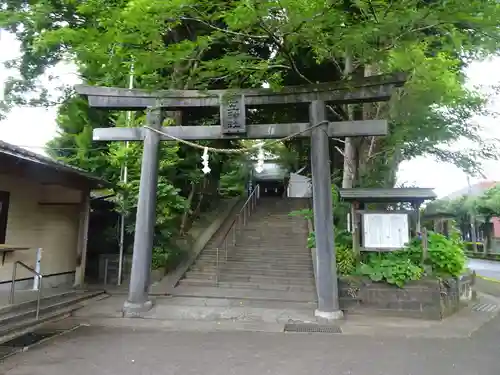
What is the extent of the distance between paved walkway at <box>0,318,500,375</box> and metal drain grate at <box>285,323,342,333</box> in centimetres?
31

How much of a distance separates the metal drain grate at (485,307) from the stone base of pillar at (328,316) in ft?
15.2

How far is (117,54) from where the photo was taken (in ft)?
23.4

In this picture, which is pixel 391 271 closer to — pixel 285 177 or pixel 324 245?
pixel 324 245

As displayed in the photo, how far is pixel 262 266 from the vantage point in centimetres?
1128

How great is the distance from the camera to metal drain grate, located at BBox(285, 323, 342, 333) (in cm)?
661

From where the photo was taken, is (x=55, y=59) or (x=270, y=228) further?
(x=270, y=228)

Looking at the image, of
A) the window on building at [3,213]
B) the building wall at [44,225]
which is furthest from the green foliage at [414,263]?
the window on building at [3,213]

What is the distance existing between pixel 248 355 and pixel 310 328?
1961 mm

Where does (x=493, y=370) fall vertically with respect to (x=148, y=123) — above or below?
below

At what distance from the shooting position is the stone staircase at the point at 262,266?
31.8 ft

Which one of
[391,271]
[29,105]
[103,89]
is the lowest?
[391,271]

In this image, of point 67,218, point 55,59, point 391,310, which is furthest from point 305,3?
point 55,59

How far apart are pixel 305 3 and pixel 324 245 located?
4.63 metres

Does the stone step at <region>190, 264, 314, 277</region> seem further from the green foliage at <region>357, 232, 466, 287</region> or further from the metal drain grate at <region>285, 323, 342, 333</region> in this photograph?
the metal drain grate at <region>285, 323, 342, 333</region>
